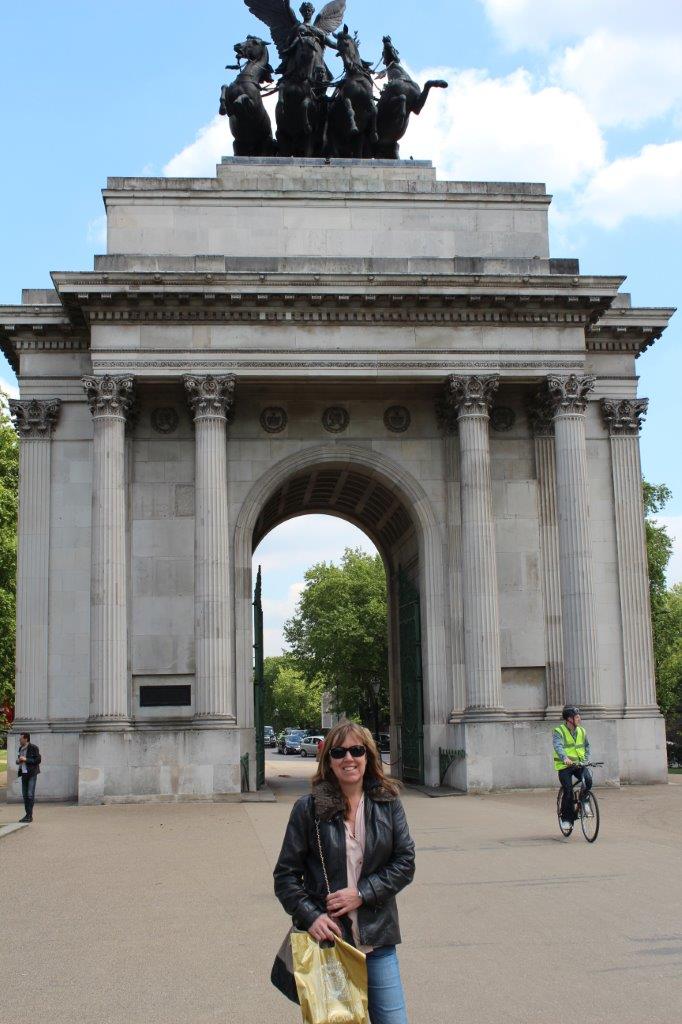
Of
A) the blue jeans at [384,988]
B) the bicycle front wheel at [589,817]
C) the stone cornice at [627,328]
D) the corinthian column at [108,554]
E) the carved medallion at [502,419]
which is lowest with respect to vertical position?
the bicycle front wheel at [589,817]

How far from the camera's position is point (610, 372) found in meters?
36.2

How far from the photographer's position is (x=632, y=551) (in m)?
35.5

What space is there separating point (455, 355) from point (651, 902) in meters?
21.6

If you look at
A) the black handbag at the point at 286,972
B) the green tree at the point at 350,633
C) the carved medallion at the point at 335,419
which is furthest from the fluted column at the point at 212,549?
the green tree at the point at 350,633

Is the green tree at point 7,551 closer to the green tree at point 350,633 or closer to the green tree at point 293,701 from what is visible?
the green tree at point 350,633

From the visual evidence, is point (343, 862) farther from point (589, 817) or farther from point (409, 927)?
point (589, 817)

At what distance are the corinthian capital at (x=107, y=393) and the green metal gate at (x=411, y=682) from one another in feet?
33.3

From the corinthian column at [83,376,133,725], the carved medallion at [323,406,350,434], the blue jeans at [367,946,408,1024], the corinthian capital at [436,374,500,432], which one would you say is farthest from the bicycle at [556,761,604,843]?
the carved medallion at [323,406,350,434]

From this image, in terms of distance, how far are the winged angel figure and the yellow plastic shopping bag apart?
114 ft

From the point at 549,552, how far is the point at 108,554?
1200 cm

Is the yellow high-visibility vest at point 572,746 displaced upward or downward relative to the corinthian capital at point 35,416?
downward

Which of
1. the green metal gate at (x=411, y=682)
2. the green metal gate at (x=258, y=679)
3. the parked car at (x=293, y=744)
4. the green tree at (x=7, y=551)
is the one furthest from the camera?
the parked car at (x=293, y=744)

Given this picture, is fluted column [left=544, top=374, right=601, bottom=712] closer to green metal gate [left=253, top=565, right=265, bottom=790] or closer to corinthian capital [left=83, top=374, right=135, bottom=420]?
green metal gate [left=253, top=565, right=265, bottom=790]

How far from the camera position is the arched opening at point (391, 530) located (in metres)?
35.1
